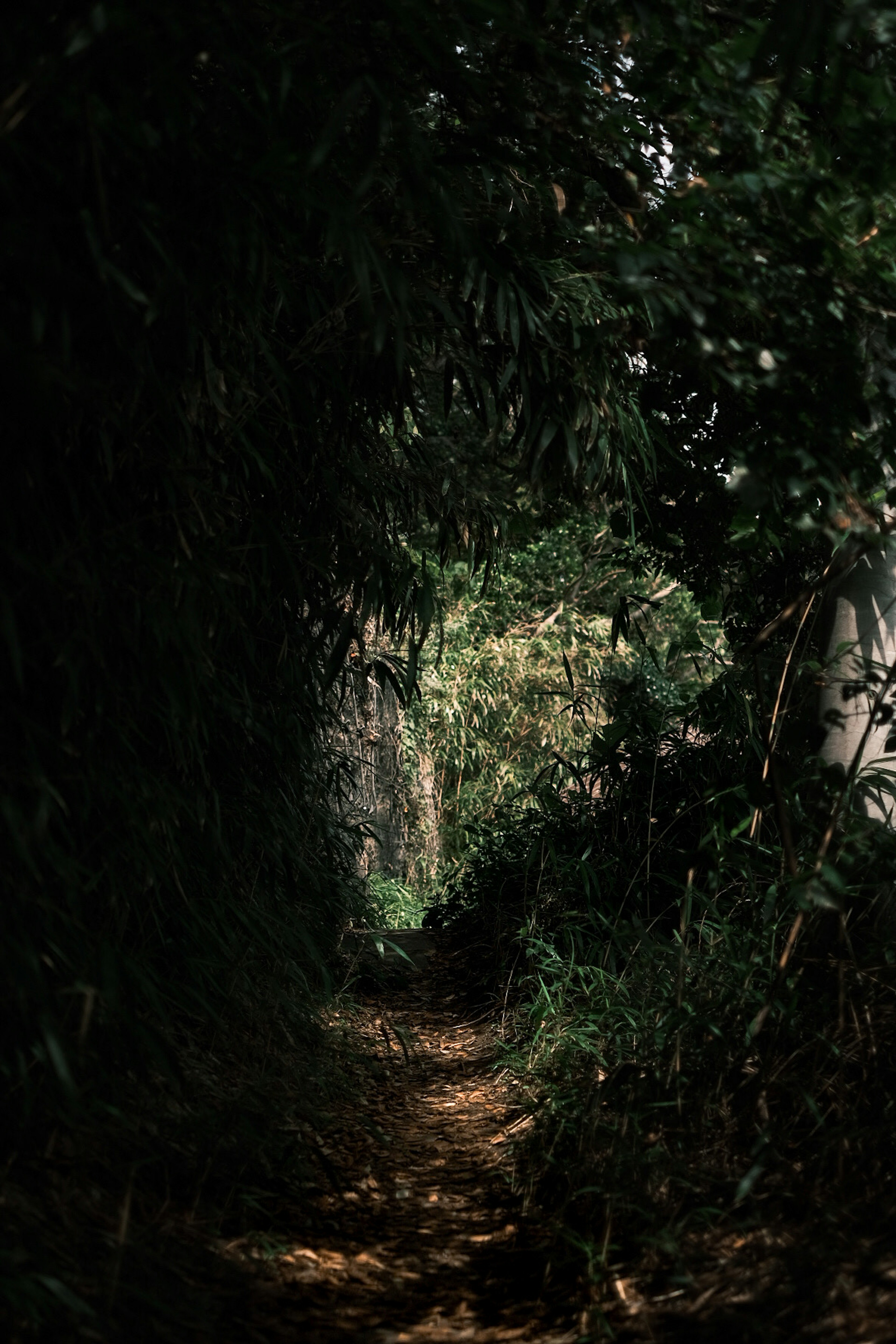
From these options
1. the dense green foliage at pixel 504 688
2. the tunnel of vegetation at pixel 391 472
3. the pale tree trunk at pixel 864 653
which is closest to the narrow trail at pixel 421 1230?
the tunnel of vegetation at pixel 391 472

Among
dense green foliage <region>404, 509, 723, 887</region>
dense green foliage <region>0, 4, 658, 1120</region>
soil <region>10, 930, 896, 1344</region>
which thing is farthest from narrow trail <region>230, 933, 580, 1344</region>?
dense green foliage <region>404, 509, 723, 887</region>

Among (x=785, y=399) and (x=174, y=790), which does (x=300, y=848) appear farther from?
(x=785, y=399)

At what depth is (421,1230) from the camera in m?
2.00

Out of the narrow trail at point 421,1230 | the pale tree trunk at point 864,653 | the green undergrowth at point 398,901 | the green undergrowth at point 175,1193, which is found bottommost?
the narrow trail at point 421,1230

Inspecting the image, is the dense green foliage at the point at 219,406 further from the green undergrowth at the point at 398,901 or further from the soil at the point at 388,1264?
the green undergrowth at the point at 398,901

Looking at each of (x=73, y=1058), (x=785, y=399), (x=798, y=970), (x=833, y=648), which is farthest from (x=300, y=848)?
(x=785, y=399)

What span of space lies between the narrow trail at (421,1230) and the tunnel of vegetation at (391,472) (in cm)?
16

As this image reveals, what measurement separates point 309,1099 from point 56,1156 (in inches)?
32.6

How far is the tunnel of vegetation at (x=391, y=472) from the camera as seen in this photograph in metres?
1.52

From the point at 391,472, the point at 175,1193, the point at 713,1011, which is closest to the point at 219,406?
the point at 391,472

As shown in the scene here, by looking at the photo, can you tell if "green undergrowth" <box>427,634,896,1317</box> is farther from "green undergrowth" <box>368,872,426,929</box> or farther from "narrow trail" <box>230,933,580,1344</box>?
"green undergrowth" <box>368,872,426,929</box>

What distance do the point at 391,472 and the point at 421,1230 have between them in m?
1.72

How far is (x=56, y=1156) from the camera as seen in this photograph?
63.9 inches

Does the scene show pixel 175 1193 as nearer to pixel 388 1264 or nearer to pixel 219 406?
pixel 388 1264
